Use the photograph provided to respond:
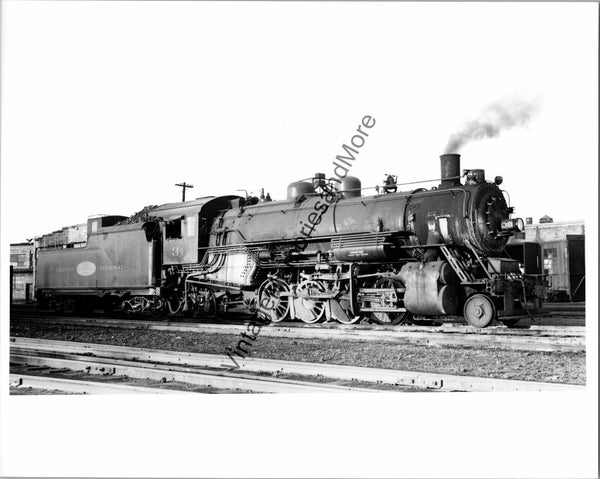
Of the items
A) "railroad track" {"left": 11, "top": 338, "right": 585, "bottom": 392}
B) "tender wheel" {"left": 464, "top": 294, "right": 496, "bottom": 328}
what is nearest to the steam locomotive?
"tender wheel" {"left": 464, "top": 294, "right": 496, "bottom": 328}

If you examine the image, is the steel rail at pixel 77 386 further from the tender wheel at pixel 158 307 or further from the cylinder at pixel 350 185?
the tender wheel at pixel 158 307

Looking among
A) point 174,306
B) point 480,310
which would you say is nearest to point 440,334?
point 480,310

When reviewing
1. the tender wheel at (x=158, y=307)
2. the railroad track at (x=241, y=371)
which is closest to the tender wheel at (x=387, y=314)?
the railroad track at (x=241, y=371)

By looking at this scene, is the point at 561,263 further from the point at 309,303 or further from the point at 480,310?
the point at 480,310

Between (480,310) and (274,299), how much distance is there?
499cm

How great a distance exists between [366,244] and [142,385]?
6.06m

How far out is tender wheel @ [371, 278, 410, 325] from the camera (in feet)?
38.4

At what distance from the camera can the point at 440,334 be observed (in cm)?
1051

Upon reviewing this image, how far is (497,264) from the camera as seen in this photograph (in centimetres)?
1076

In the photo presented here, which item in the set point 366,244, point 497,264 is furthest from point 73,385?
point 497,264

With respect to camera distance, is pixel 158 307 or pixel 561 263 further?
pixel 561 263

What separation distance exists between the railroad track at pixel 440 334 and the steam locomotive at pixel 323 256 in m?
0.37

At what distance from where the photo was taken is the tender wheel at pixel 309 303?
1285 cm

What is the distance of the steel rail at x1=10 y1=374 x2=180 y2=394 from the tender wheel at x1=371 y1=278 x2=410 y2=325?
6.02 metres
